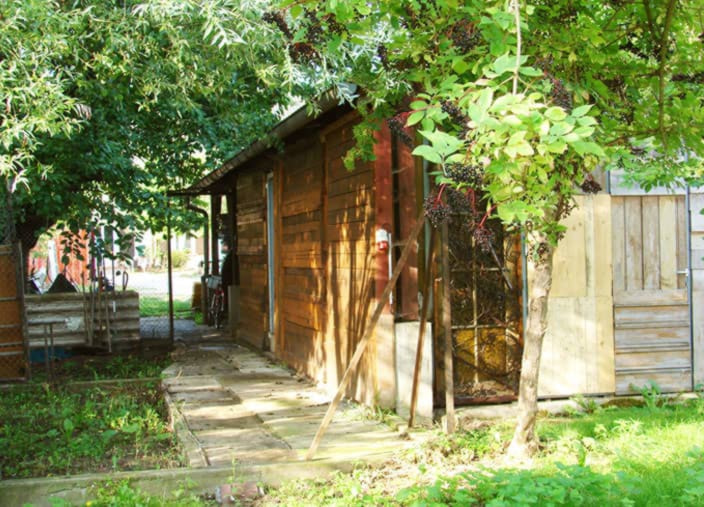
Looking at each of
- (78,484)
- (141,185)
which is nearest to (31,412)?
(78,484)

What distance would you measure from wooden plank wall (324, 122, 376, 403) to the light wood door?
2433 millimetres

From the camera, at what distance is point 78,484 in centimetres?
509

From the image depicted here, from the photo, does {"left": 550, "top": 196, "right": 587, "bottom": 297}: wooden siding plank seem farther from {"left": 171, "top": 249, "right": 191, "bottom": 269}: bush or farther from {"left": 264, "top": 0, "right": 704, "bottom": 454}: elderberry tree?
{"left": 171, "top": 249, "right": 191, "bottom": 269}: bush

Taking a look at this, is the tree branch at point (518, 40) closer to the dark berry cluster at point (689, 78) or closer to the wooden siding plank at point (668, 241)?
the dark berry cluster at point (689, 78)

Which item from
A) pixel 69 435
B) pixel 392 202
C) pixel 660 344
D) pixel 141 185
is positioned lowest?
pixel 69 435

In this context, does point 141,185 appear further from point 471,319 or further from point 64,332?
point 471,319

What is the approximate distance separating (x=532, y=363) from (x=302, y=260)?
4.53 m

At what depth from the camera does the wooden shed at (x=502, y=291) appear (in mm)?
6934

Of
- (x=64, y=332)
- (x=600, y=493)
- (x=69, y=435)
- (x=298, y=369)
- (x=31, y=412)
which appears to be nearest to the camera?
(x=600, y=493)

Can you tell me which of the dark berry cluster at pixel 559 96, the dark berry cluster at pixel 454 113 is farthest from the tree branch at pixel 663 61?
the dark berry cluster at pixel 454 113

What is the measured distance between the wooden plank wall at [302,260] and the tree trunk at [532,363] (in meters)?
3.45

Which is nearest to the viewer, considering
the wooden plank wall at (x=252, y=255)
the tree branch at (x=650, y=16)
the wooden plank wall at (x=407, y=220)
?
the tree branch at (x=650, y=16)

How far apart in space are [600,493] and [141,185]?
9259 mm

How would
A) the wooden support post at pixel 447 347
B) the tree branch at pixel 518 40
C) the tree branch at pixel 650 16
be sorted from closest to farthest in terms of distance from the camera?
the tree branch at pixel 518 40, the tree branch at pixel 650 16, the wooden support post at pixel 447 347
